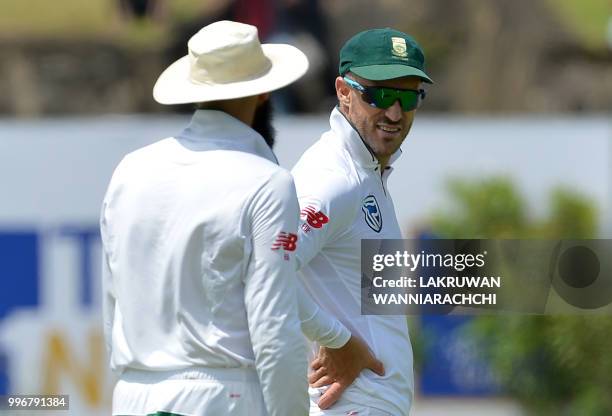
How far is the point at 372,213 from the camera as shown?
12.7ft

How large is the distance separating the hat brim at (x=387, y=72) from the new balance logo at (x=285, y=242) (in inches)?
26.6

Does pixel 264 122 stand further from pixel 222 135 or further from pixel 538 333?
pixel 538 333

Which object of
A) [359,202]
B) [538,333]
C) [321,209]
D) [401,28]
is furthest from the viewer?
[401,28]

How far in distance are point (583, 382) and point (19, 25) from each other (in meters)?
4.77

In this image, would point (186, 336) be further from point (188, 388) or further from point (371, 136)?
point (371, 136)

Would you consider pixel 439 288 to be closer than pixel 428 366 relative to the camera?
Yes

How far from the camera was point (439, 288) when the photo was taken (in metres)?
4.35

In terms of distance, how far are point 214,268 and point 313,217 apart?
42cm

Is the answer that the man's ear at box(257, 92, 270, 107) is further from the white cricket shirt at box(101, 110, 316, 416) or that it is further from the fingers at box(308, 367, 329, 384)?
the fingers at box(308, 367, 329, 384)

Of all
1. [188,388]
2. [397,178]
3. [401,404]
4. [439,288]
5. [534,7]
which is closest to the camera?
[188,388]

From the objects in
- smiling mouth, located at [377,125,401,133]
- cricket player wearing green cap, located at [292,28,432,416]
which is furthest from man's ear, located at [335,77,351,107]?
smiling mouth, located at [377,125,401,133]

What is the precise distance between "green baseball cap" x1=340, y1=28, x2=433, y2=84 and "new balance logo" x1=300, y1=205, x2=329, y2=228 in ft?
1.37

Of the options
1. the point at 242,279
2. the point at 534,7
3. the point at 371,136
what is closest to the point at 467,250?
the point at 371,136

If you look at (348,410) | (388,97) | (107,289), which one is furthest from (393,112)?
(107,289)
